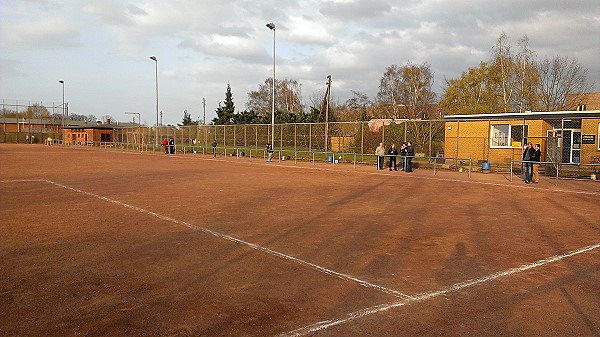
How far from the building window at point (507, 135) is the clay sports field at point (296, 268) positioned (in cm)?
1364

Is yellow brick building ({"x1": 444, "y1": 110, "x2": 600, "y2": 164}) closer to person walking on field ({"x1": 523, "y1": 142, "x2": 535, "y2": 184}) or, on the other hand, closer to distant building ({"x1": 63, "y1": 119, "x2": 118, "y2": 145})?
person walking on field ({"x1": 523, "y1": 142, "x2": 535, "y2": 184})

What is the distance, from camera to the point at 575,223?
31.3 feet

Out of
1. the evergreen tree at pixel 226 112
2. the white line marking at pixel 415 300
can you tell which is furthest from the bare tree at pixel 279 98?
the white line marking at pixel 415 300

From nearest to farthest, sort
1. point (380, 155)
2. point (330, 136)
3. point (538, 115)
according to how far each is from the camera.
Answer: point (538, 115)
point (380, 155)
point (330, 136)

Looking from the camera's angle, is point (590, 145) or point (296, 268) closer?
point (296, 268)

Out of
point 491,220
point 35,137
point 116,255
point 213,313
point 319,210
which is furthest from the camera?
point 35,137

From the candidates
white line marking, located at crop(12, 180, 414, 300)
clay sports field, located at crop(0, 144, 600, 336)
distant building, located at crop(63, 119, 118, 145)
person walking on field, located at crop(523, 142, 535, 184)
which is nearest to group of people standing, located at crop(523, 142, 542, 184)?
person walking on field, located at crop(523, 142, 535, 184)

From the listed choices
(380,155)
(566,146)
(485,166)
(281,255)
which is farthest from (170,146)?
(281,255)

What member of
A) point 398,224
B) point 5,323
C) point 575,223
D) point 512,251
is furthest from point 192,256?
point 575,223

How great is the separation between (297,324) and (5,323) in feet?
9.09

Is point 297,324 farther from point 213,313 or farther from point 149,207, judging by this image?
point 149,207

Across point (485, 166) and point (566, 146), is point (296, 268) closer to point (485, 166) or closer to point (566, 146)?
point (485, 166)

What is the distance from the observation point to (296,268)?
601 centimetres

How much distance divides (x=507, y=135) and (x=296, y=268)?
2304 centimetres
